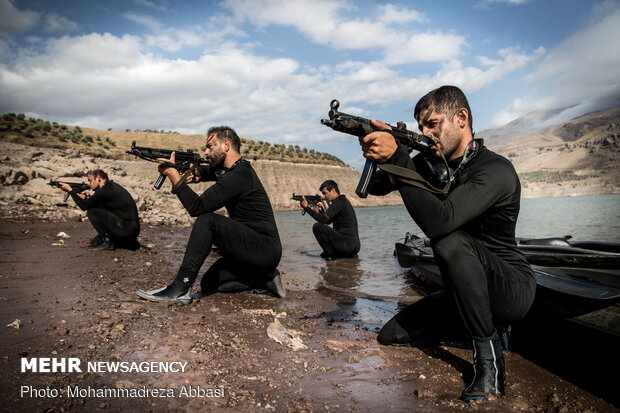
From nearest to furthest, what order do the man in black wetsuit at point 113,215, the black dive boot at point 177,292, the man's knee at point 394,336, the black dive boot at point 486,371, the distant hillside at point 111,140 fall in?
1. the black dive boot at point 486,371
2. the man's knee at point 394,336
3. the black dive boot at point 177,292
4. the man in black wetsuit at point 113,215
5. the distant hillside at point 111,140

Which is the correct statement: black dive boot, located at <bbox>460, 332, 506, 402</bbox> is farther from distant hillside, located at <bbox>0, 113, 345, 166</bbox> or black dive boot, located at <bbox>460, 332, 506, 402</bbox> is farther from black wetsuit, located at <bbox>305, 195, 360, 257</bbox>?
distant hillside, located at <bbox>0, 113, 345, 166</bbox>

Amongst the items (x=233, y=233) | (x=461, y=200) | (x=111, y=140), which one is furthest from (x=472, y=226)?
(x=111, y=140)

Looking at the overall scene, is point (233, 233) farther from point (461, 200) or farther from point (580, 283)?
point (580, 283)

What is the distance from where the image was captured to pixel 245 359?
233cm

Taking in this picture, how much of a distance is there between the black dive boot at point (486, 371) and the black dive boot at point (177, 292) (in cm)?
268

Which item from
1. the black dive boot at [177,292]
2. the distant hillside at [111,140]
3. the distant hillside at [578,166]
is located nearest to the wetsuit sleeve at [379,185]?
the black dive boot at [177,292]

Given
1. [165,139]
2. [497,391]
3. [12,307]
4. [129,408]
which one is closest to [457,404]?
[497,391]

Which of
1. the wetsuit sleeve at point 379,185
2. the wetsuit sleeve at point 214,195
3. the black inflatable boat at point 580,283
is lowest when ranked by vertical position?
the black inflatable boat at point 580,283

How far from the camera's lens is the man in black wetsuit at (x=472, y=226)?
2.11 meters

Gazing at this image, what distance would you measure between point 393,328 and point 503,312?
853 millimetres

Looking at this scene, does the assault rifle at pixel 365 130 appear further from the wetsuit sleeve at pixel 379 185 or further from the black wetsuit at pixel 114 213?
the black wetsuit at pixel 114 213

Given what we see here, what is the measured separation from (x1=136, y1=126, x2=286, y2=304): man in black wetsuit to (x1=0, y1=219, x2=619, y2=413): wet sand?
0.28m

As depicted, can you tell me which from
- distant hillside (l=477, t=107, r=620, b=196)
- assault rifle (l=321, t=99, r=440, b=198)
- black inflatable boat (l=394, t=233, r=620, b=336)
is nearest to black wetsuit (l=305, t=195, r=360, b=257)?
black inflatable boat (l=394, t=233, r=620, b=336)

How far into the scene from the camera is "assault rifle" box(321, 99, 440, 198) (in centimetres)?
221
